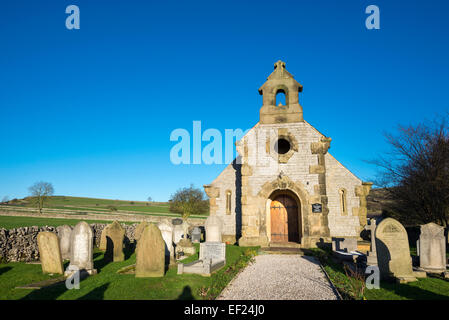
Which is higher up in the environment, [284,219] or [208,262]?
[284,219]

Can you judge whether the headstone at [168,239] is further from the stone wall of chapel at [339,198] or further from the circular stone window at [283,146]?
the circular stone window at [283,146]

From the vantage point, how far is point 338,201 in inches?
700

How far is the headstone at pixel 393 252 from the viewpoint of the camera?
8.82 m

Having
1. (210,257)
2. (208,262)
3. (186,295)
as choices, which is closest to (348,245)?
(210,257)

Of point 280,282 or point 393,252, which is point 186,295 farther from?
point 393,252

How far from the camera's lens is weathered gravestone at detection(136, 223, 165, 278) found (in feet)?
31.1

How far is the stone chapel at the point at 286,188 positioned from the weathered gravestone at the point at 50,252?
33.4 ft

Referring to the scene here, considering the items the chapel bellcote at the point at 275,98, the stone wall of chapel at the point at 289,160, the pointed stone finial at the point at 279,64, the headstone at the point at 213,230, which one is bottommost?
the headstone at the point at 213,230

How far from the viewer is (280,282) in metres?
9.26

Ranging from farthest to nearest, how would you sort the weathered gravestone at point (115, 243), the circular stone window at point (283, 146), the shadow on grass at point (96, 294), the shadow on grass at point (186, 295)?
the circular stone window at point (283, 146), the weathered gravestone at point (115, 243), the shadow on grass at point (186, 295), the shadow on grass at point (96, 294)

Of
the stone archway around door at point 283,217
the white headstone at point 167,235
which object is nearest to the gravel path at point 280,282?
the white headstone at point 167,235

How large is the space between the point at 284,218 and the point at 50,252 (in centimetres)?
1340

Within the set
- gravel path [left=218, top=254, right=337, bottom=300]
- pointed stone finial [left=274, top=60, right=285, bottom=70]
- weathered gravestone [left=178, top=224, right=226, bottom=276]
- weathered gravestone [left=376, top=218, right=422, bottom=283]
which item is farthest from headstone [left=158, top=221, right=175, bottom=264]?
pointed stone finial [left=274, top=60, right=285, bottom=70]
